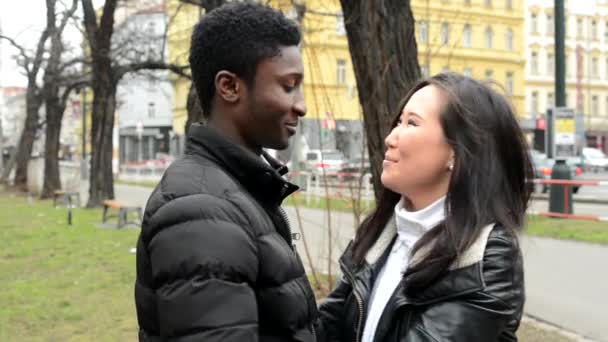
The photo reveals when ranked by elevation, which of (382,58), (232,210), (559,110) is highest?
(559,110)

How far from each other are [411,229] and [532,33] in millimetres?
66272

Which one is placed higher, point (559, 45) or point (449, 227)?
point (559, 45)

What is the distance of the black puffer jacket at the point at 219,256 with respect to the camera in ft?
4.64

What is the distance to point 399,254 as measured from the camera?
2.07m

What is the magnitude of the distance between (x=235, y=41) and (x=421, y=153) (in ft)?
2.00

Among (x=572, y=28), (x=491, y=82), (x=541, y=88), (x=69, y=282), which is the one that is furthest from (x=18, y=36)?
(x=572, y=28)

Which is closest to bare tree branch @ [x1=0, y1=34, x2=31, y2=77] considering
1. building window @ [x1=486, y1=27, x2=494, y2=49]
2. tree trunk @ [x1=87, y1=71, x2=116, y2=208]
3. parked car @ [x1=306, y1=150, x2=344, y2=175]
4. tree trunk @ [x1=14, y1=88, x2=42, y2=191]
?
tree trunk @ [x1=14, y1=88, x2=42, y2=191]

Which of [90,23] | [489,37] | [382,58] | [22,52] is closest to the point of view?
[382,58]

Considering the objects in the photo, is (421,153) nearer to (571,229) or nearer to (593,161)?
(571,229)

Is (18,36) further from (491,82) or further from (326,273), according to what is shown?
(491,82)

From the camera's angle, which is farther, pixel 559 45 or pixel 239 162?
pixel 559 45

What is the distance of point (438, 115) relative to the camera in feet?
6.34

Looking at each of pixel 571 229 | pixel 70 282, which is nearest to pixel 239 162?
pixel 70 282

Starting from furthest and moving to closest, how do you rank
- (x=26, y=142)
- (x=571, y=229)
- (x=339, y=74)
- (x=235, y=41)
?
(x=26, y=142) < (x=571, y=229) < (x=339, y=74) < (x=235, y=41)
